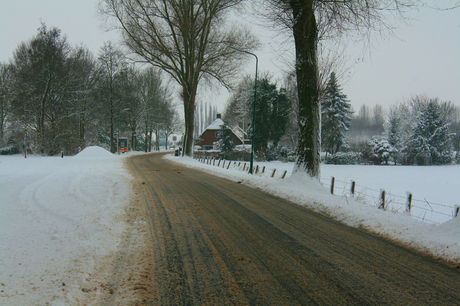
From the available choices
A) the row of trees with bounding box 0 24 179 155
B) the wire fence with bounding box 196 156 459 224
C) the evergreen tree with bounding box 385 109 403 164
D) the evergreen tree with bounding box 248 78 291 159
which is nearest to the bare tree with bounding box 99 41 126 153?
the row of trees with bounding box 0 24 179 155

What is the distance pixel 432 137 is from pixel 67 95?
173ft

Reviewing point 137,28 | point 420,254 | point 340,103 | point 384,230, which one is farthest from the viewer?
point 340,103

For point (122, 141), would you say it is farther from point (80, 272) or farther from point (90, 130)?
point (80, 272)

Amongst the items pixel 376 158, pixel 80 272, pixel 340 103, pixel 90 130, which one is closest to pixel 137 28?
pixel 90 130

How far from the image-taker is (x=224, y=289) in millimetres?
3188

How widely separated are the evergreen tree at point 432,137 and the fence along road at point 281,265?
150 feet

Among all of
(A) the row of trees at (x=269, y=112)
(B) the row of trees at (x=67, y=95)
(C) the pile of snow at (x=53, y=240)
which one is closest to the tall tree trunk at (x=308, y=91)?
(C) the pile of snow at (x=53, y=240)

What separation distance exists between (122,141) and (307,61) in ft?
121

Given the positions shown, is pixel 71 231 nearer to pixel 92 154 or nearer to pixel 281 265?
pixel 281 265

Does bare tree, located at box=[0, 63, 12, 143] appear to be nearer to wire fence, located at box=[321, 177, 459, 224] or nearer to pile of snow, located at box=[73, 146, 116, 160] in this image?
pile of snow, located at box=[73, 146, 116, 160]

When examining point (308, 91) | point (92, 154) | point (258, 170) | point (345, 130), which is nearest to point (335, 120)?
point (345, 130)

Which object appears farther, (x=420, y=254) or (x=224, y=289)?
(x=420, y=254)

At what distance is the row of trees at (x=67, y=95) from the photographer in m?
27.9

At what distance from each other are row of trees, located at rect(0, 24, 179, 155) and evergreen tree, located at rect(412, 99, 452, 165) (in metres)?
42.8
